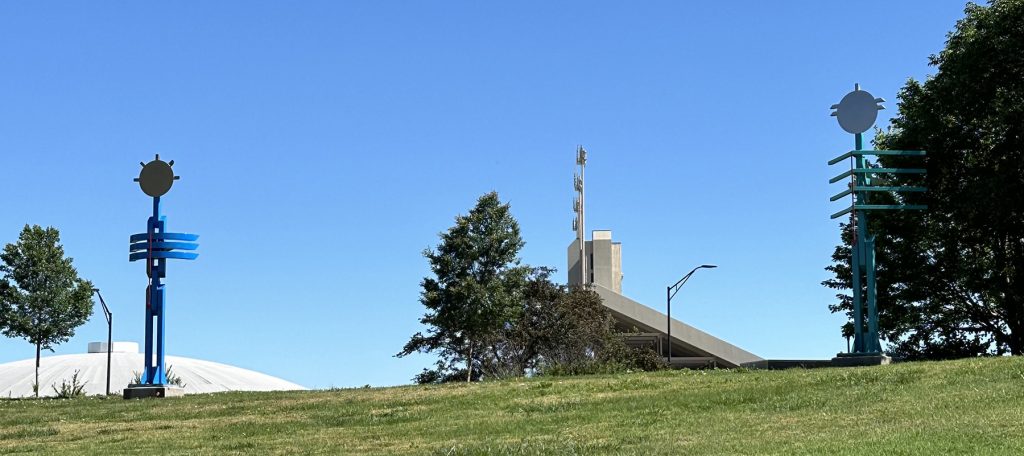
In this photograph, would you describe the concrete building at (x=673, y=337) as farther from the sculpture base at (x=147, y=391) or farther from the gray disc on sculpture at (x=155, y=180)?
the sculpture base at (x=147, y=391)

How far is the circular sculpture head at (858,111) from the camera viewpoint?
3022 centimetres

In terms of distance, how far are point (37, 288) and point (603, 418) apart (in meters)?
32.9

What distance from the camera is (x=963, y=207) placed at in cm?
3519

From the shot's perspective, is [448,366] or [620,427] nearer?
[620,427]

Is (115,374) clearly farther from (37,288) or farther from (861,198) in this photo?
(861,198)

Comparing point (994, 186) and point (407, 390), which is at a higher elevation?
point (994, 186)

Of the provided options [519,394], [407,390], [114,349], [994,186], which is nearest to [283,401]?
[407,390]

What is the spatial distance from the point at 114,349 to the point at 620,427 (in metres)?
47.2

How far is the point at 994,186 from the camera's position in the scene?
34.0 m

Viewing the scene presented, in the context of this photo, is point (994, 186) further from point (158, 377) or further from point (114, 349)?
point (114, 349)

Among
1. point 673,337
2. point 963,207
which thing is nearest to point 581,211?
point 673,337

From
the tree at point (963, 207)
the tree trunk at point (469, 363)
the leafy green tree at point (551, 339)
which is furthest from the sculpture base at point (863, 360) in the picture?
the leafy green tree at point (551, 339)

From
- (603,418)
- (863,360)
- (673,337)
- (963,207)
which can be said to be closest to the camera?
(603,418)

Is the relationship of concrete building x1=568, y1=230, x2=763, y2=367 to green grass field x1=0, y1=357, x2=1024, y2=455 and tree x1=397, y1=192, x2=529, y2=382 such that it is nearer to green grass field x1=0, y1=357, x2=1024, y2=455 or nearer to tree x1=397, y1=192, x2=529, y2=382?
tree x1=397, y1=192, x2=529, y2=382
